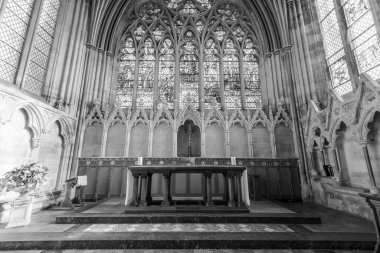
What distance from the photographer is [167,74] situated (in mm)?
12227

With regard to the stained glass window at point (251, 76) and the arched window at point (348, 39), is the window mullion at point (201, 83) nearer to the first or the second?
the stained glass window at point (251, 76)

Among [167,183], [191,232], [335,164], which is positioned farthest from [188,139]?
[335,164]

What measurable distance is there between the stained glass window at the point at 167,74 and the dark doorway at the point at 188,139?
74.0 inches

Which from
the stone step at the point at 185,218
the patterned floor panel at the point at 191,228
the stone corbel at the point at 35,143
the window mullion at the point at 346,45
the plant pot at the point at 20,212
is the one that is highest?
the window mullion at the point at 346,45

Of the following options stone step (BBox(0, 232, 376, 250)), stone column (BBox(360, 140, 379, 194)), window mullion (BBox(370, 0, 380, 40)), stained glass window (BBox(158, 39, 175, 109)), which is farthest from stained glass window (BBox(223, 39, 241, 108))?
stone step (BBox(0, 232, 376, 250))

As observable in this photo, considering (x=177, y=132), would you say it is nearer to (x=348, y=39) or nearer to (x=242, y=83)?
(x=242, y=83)

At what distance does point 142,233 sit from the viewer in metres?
4.34

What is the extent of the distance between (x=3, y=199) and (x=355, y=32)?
43.4ft

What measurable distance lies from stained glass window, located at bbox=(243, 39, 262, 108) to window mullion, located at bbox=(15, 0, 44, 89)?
11.0 meters

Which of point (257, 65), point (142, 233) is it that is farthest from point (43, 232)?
point (257, 65)

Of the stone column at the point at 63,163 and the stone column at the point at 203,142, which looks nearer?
the stone column at the point at 63,163

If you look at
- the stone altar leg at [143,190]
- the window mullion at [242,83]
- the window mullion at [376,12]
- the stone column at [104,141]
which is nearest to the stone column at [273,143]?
the window mullion at [242,83]

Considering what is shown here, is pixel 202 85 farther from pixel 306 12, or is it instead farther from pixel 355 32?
pixel 355 32

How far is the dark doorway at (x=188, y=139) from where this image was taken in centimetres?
1026
